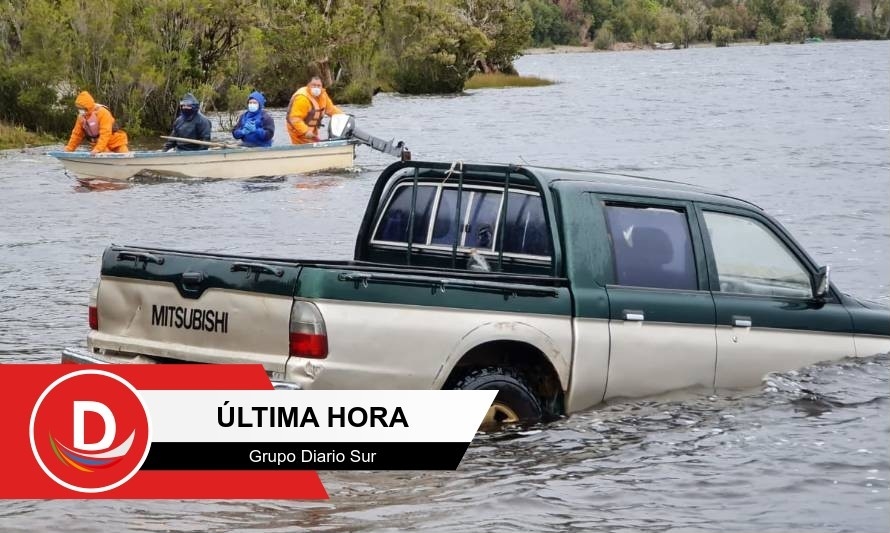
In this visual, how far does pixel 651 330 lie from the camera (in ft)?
26.5

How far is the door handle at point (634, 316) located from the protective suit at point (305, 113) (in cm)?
1957

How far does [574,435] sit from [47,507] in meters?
2.90

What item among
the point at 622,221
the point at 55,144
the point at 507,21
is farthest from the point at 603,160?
the point at 507,21

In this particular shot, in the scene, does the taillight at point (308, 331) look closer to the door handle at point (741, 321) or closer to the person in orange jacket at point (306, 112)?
the door handle at point (741, 321)

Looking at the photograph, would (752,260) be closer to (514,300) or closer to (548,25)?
(514,300)

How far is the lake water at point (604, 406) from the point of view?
7008 mm

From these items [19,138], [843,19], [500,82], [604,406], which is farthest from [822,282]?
[843,19]

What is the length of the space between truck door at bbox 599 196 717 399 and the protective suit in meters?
19.3

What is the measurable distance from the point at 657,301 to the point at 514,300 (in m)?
0.97

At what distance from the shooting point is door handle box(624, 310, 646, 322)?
7941mm

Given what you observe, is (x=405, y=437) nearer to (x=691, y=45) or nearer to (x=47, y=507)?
(x=47, y=507)

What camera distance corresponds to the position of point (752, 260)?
8500mm

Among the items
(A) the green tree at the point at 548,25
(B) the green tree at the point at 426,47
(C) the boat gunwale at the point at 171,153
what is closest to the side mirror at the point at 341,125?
(C) the boat gunwale at the point at 171,153

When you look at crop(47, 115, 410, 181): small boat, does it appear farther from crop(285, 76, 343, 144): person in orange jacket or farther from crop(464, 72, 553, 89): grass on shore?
crop(464, 72, 553, 89): grass on shore
